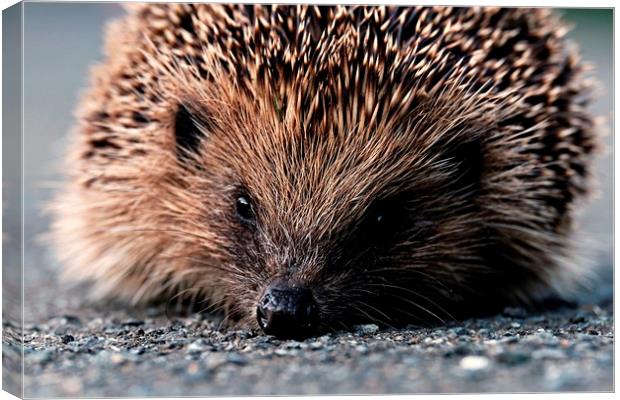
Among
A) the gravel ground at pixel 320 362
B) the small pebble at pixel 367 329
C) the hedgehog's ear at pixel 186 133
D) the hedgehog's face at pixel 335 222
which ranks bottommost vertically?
the gravel ground at pixel 320 362

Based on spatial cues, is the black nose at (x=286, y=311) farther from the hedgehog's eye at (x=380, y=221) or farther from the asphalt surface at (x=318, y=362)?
the hedgehog's eye at (x=380, y=221)

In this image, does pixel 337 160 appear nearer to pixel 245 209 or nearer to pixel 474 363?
pixel 245 209

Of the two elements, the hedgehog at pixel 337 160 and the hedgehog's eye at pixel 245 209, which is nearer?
the hedgehog at pixel 337 160

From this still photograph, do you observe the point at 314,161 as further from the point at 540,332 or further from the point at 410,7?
the point at 540,332

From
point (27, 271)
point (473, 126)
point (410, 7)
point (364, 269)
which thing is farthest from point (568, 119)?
point (27, 271)

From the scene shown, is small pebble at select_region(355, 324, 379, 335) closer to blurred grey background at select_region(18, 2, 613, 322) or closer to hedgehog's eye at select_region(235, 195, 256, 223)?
hedgehog's eye at select_region(235, 195, 256, 223)

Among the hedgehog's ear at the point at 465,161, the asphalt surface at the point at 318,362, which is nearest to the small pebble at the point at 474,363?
the asphalt surface at the point at 318,362

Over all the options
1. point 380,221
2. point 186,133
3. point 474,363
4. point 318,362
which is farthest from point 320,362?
point 186,133
